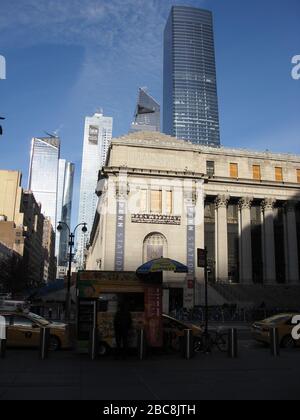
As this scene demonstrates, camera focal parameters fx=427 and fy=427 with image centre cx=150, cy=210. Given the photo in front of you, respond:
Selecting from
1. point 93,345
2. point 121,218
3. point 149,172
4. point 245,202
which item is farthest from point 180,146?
point 93,345

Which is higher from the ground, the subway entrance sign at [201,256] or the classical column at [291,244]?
the classical column at [291,244]

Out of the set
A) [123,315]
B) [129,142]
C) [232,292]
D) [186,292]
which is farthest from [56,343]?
[129,142]

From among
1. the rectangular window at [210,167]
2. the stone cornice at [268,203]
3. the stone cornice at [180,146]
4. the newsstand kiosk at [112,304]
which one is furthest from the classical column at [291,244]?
the newsstand kiosk at [112,304]

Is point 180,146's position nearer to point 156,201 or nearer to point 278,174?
point 156,201

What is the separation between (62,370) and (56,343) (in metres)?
5.63

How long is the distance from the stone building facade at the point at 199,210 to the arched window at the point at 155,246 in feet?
0.35

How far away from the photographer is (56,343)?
693 inches

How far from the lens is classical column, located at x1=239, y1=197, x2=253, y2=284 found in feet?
159

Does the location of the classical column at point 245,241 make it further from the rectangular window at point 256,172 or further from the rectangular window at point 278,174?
the rectangular window at point 278,174

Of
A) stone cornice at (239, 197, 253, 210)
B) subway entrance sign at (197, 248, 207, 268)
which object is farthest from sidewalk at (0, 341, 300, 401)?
stone cornice at (239, 197, 253, 210)

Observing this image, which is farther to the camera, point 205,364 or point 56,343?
point 56,343

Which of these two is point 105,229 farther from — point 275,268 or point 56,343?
point 56,343

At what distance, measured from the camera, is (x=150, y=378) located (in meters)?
11.1

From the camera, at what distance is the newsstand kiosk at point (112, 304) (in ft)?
52.0
